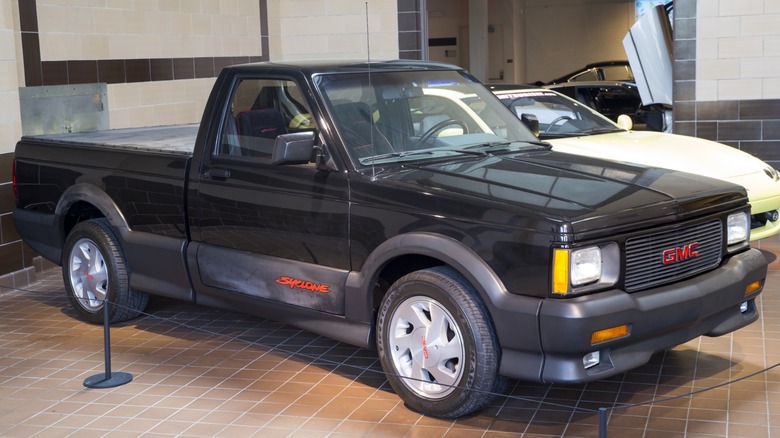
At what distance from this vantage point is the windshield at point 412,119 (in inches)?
221

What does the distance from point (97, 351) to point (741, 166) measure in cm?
535

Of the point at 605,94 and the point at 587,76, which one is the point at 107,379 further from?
the point at 587,76

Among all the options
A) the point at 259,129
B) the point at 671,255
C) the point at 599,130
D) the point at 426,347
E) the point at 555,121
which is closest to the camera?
the point at 671,255

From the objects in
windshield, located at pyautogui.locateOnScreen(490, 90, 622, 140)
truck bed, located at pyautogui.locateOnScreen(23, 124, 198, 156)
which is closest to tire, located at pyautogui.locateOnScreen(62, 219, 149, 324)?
truck bed, located at pyautogui.locateOnScreen(23, 124, 198, 156)

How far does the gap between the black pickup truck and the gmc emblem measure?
11 millimetres

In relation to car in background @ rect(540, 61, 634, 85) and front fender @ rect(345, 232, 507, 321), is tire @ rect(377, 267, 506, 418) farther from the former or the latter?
car in background @ rect(540, 61, 634, 85)

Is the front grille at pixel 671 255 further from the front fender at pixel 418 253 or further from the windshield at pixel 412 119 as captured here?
the windshield at pixel 412 119

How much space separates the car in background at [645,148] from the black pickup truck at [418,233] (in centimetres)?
153

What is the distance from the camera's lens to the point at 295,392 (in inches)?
220

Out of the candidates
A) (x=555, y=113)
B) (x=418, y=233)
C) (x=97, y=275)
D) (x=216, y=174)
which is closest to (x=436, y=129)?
(x=418, y=233)

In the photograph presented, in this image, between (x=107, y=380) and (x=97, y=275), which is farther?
(x=97, y=275)

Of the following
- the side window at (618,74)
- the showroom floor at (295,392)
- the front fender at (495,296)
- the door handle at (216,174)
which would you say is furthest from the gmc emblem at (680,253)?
the side window at (618,74)

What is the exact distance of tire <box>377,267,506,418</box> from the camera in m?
4.79

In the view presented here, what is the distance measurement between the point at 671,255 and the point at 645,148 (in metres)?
4.03
